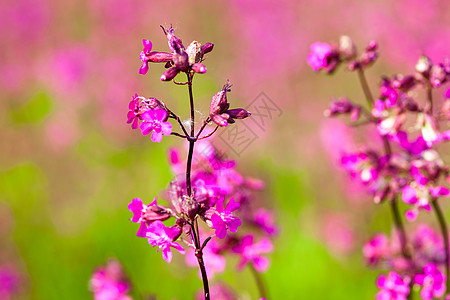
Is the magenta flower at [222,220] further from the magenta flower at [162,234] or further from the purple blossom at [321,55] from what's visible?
the purple blossom at [321,55]

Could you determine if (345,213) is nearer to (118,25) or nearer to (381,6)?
(381,6)

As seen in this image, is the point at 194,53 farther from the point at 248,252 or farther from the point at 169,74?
the point at 248,252

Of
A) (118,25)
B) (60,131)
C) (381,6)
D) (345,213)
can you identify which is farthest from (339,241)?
(118,25)

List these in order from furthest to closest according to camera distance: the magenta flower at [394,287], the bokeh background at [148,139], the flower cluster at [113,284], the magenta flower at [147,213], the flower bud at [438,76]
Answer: the bokeh background at [148,139], the flower cluster at [113,284], the magenta flower at [394,287], the flower bud at [438,76], the magenta flower at [147,213]

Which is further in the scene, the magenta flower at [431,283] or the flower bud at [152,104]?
the magenta flower at [431,283]

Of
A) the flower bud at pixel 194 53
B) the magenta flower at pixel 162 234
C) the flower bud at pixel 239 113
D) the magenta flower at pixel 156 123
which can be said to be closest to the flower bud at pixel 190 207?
the magenta flower at pixel 162 234

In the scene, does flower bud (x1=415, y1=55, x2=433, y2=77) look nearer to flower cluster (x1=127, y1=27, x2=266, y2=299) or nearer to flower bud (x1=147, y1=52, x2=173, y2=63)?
flower cluster (x1=127, y1=27, x2=266, y2=299)
